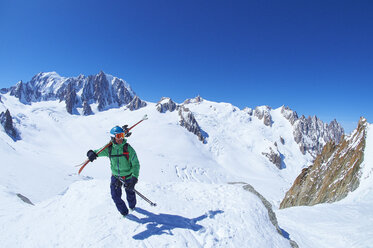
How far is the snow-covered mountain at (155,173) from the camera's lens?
22.9 ft

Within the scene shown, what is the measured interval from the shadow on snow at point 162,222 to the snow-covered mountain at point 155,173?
0.04m

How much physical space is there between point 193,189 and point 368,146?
2693 centimetres

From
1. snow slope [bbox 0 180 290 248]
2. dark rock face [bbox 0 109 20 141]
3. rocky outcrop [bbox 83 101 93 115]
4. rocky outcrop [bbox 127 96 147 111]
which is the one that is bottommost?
snow slope [bbox 0 180 290 248]

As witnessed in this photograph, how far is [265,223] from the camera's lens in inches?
325

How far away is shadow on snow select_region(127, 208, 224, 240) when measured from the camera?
6.64m

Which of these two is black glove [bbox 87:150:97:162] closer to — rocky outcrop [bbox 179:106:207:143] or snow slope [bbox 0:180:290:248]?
snow slope [bbox 0:180:290:248]

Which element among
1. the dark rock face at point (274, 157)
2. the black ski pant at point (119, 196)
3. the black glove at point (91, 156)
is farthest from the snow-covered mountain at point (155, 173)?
the black glove at point (91, 156)

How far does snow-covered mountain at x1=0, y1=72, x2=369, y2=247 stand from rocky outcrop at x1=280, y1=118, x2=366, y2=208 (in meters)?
12.9

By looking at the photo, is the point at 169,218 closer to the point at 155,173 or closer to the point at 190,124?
the point at 155,173

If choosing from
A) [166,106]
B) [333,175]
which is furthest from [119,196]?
[166,106]

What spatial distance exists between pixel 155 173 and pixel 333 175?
67.8 m

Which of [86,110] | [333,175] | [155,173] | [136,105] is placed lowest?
[333,175]

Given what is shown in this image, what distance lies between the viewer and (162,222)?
727 cm

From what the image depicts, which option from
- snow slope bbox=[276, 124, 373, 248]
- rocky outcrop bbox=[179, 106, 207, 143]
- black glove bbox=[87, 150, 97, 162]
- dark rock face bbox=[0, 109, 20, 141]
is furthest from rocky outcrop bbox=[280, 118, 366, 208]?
dark rock face bbox=[0, 109, 20, 141]
